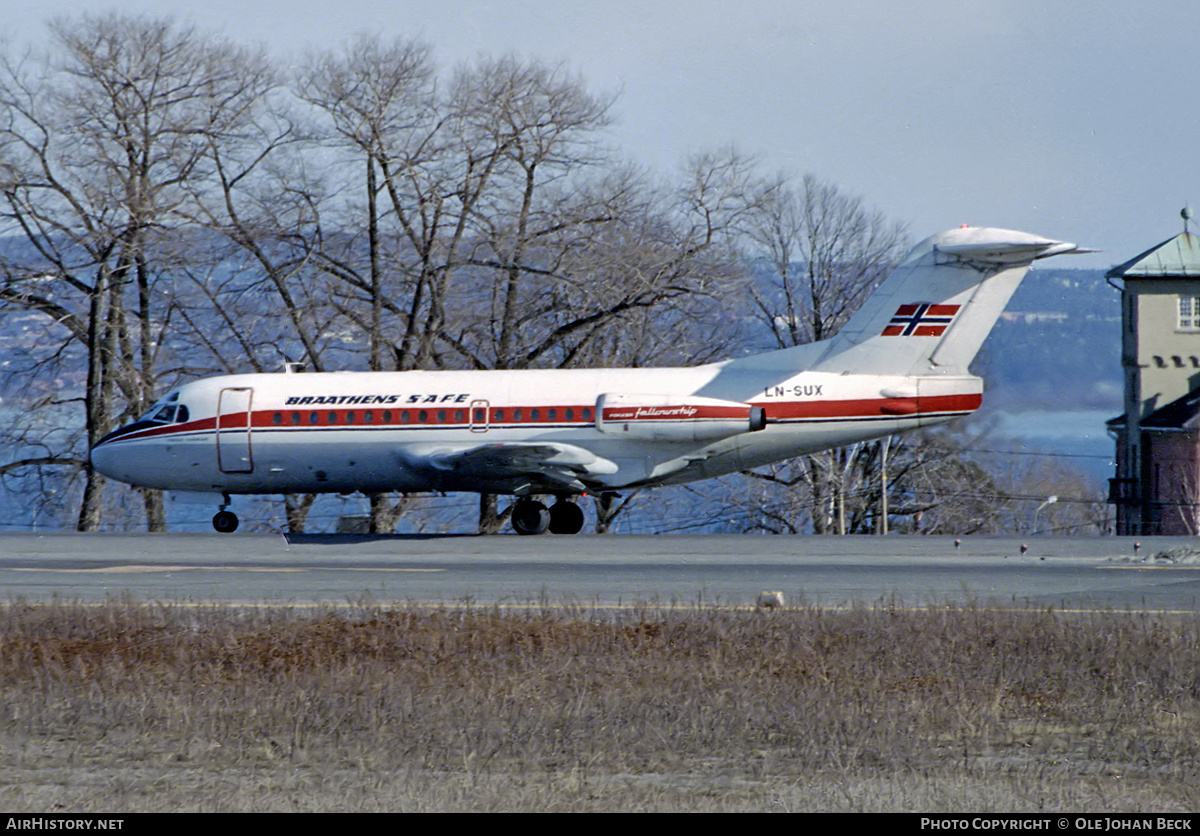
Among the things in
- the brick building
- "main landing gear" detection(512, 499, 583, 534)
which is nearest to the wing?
"main landing gear" detection(512, 499, 583, 534)

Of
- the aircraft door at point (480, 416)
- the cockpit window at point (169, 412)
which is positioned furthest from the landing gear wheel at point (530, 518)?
the cockpit window at point (169, 412)

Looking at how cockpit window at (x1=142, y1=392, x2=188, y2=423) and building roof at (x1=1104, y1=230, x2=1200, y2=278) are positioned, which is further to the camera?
building roof at (x1=1104, y1=230, x2=1200, y2=278)

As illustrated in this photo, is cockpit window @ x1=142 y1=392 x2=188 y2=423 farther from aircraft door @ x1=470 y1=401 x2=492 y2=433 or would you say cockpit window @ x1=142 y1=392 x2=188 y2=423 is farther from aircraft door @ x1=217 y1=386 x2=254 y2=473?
aircraft door @ x1=470 y1=401 x2=492 y2=433

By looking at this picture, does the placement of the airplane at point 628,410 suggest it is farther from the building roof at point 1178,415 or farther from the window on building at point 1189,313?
the window on building at point 1189,313

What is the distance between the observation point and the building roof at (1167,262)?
64062 mm

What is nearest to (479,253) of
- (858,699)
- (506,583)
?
(506,583)

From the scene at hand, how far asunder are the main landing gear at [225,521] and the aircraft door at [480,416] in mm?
6044

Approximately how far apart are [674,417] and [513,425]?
3198 millimetres

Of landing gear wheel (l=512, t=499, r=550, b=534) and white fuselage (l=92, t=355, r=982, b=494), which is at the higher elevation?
white fuselage (l=92, t=355, r=982, b=494)

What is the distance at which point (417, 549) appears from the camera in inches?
972

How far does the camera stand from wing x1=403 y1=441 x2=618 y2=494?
25.8 m

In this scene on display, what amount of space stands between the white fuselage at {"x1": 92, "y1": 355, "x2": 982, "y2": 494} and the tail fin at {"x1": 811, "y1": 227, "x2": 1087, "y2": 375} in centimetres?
42

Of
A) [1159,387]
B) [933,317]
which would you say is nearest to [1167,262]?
[1159,387]

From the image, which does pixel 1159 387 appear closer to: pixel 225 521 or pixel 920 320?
pixel 920 320
